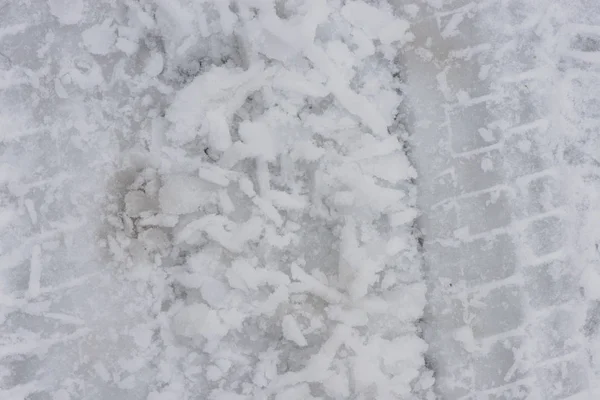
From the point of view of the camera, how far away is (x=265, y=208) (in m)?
0.67

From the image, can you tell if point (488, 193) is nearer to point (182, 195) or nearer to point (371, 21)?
point (371, 21)

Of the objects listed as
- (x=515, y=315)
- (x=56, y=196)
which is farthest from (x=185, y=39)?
(x=515, y=315)

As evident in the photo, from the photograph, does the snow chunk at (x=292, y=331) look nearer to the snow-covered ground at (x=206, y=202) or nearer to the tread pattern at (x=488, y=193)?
the snow-covered ground at (x=206, y=202)

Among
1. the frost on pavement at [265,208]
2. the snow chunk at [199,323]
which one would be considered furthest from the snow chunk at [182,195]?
the snow chunk at [199,323]

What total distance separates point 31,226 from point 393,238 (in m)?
0.38

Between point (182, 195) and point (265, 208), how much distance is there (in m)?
0.09

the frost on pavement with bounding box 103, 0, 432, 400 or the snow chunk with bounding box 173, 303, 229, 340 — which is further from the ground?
the frost on pavement with bounding box 103, 0, 432, 400

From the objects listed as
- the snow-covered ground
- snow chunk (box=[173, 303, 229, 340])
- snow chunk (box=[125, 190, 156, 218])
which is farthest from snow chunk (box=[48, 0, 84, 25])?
snow chunk (box=[173, 303, 229, 340])

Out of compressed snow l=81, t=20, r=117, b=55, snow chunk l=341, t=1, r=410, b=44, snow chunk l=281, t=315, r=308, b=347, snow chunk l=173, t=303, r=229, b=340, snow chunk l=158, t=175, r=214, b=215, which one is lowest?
snow chunk l=173, t=303, r=229, b=340

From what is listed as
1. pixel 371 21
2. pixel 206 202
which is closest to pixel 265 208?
pixel 206 202

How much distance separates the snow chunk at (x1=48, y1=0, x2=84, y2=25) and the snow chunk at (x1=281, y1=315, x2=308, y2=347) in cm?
39

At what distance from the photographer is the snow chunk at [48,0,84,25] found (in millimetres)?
676

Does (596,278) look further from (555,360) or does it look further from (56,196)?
(56,196)

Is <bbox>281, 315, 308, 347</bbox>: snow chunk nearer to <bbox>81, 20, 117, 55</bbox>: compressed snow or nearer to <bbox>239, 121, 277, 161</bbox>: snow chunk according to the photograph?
<bbox>239, 121, 277, 161</bbox>: snow chunk
